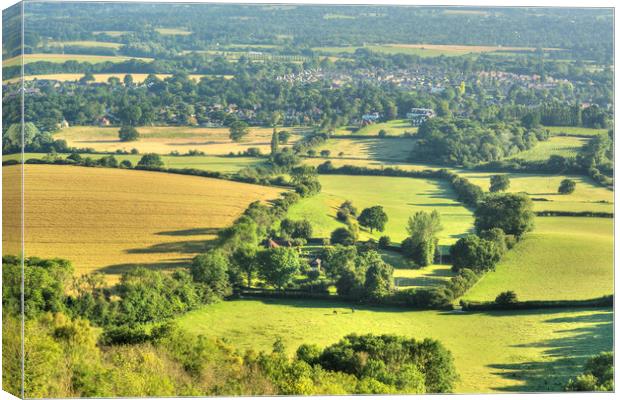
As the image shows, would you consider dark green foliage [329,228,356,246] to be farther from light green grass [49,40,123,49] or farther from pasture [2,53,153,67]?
light green grass [49,40,123,49]

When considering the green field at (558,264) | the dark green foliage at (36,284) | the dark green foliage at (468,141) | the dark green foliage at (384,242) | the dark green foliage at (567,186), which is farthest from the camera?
the dark green foliage at (468,141)

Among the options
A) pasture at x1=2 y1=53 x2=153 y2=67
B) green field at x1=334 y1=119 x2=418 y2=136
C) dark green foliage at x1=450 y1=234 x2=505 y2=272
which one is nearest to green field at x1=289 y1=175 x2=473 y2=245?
dark green foliage at x1=450 y1=234 x2=505 y2=272

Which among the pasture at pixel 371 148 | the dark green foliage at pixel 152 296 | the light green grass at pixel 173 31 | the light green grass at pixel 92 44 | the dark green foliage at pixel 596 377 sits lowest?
the dark green foliage at pixel 596 377

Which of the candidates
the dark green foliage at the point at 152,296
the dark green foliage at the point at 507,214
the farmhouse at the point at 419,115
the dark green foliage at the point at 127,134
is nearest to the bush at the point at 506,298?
the dark green foliage at the point at 507,214

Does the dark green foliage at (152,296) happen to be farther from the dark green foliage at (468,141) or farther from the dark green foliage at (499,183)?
the dark green foliage at (499,183)

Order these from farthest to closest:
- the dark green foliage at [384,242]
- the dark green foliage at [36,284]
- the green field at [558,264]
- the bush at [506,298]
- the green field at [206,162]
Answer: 1. the green field at [206,162]
2. the dark green foliage at [384,242]
3. the green field at [558,264]
4. the bush at [506,298]
5. the dark green foliage at [36,284]

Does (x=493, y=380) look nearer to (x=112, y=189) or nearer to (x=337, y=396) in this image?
(x=337, y=396)

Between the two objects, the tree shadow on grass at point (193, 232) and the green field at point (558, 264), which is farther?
the green field at point (558, 264)
